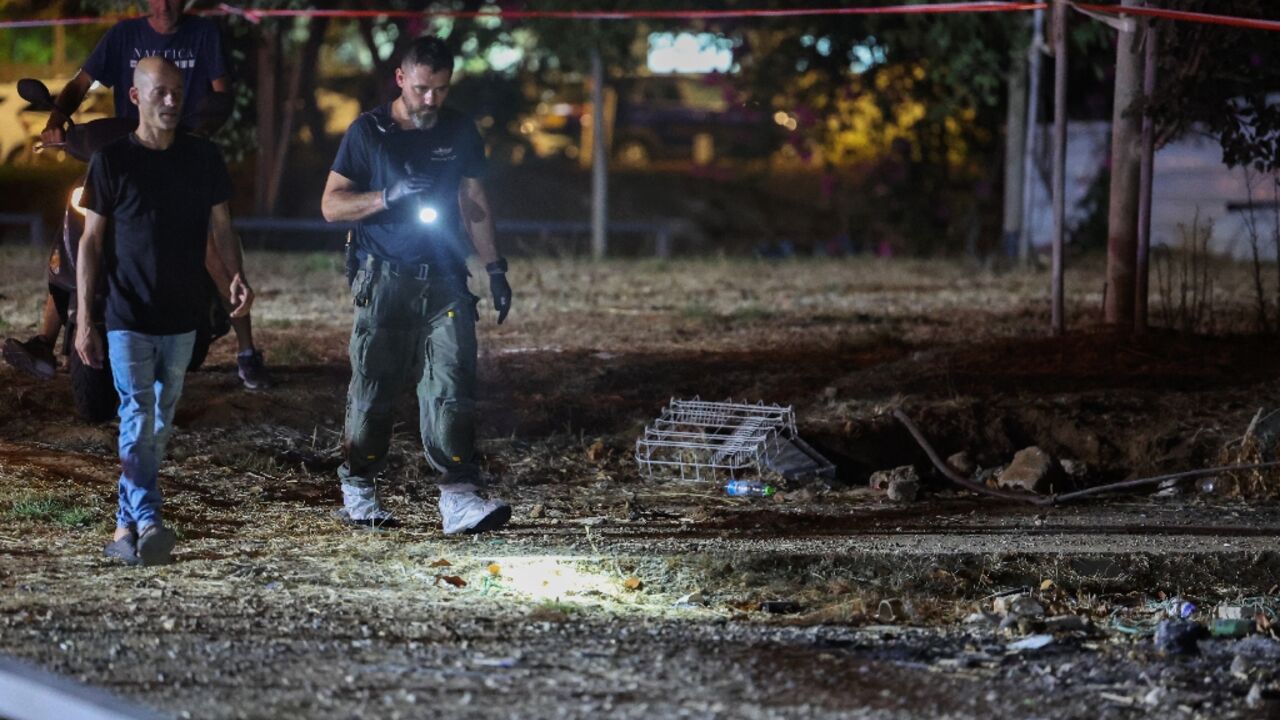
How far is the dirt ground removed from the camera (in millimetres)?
4785

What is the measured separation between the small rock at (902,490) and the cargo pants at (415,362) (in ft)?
7.54

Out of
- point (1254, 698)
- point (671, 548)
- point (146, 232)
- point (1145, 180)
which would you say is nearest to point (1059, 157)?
point (1145, 180)

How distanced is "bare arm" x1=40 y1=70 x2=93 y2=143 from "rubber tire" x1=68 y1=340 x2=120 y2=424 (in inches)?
38.5

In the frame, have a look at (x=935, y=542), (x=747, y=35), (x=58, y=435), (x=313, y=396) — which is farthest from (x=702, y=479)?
(x=747, y=35)

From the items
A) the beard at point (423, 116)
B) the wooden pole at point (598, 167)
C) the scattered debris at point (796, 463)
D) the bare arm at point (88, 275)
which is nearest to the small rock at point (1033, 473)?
the scattered debris at point (796, 463)

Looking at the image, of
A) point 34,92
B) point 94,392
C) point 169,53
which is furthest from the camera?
point 169,53

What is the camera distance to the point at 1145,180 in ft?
36.1

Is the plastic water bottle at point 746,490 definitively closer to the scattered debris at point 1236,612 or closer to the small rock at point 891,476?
the small rock at point 891,476

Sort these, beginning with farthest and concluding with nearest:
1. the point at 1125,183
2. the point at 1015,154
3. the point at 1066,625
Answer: the point at 1015,154
the point at 1125,183
the point at 1066,625

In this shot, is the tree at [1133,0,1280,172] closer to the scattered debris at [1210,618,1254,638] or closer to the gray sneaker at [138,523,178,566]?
the scattered debris at [1210,618,1254,638]

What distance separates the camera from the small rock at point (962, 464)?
8719mm

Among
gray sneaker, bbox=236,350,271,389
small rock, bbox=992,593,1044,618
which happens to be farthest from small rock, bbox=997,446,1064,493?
gray sneaker, bbox=236,350,271,389

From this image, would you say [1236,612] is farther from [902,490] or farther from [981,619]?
[902,490]

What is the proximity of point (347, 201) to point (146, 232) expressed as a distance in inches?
32.5
